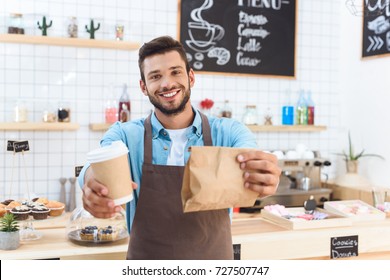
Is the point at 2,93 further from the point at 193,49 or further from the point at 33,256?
the point at 33,256

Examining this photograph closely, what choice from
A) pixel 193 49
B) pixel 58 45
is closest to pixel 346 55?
pixel 193 49

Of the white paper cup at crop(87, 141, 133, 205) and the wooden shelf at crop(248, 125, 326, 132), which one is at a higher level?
the wooden shelf at crop(248, 125, 326, 132)

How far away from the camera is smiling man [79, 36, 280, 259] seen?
176 cm

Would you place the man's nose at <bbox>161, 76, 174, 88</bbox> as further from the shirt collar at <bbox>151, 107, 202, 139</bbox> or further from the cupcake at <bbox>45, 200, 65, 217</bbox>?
the cupcake at <bbox>45, 200, 65, 217</bbox>

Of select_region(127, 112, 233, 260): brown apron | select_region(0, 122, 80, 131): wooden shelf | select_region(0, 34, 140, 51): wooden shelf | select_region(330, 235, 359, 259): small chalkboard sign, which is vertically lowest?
select_region(330, 235, 359, 259): small chalkboard sign

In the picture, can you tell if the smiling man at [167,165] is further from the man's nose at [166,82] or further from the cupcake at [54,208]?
the cupcake at [54,208]

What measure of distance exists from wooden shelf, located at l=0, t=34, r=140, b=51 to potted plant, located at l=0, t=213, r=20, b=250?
1710 millimetres

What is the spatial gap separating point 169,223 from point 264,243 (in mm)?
837

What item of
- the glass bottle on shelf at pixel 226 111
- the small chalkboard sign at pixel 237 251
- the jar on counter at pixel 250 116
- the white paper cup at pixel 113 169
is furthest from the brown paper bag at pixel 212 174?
the jar on counter at pixel 250 116

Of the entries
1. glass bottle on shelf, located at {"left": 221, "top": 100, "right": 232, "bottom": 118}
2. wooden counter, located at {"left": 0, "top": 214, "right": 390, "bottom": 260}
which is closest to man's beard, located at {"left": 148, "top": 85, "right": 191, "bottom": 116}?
wooden counter, located at {"left": 0, "top": 214, "right": 390, "bottom": 260}

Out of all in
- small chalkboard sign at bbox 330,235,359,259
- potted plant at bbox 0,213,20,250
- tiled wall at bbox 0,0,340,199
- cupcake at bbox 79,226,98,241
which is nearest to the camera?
potted plant at bbox 0,213,20,250
